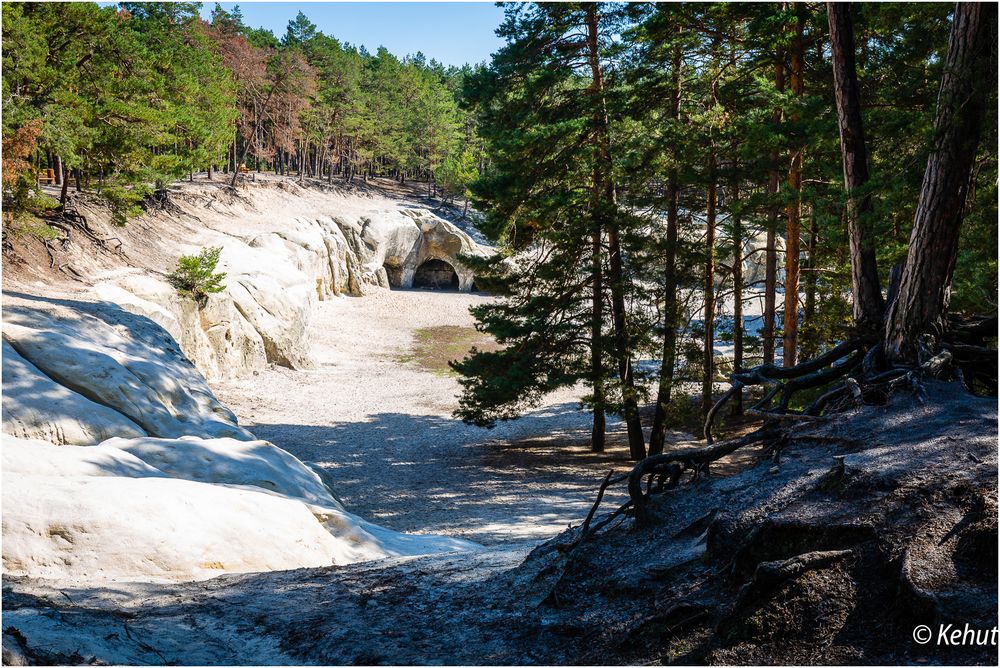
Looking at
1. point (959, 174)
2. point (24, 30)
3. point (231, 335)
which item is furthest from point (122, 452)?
point (231, 335)

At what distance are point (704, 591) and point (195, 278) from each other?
59.3 feet

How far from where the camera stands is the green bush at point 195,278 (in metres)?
18.7

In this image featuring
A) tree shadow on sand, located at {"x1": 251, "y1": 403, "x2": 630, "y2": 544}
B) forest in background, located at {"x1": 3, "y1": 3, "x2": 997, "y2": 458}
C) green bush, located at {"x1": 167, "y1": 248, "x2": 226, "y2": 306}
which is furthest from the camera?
green bush, located at {"x1": 167, "y1": 248, "x2": 226, "y2": 306}

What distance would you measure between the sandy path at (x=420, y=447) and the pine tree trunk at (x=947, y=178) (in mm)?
6141

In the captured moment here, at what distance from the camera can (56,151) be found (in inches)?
577

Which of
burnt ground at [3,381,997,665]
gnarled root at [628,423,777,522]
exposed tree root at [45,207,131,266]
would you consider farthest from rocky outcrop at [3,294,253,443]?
gnarled root at [628,423,777,522]

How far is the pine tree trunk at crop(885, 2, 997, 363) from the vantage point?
5.34m

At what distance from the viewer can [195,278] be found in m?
18.9

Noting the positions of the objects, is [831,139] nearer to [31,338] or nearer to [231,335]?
[31,338]

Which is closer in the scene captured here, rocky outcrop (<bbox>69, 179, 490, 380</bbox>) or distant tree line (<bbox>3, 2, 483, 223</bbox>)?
distant tree line (<bbox>3, 2, 483, 223</bbox>)

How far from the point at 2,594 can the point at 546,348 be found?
11.8m

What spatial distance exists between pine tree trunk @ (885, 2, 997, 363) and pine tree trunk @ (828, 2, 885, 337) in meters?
0.56

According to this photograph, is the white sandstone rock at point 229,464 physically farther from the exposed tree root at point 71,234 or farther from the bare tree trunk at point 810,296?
the exposed tree root at point 71,234

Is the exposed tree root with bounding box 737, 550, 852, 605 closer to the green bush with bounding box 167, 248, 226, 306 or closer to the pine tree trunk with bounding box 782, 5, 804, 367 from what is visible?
the pine tree trunk with bounding box 782, 5, 804, 367
